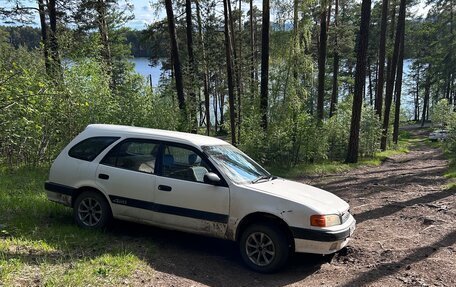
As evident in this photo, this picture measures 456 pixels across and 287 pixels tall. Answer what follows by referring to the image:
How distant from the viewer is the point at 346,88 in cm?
6309

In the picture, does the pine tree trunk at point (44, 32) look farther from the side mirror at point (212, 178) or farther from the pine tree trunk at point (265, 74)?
the side mirror at point (212, 178)

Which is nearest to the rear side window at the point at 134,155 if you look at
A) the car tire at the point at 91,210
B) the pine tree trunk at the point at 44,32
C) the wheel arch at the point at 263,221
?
the car tire at the point at 91,210

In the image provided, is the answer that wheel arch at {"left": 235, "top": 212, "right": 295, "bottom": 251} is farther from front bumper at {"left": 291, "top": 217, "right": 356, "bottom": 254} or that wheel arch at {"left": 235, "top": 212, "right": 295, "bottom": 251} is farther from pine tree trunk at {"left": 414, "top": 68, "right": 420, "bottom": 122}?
pine tree trunk at {"left": 414, "top": 68, "right": 420, "bottom": 122}

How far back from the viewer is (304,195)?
19.6 ft

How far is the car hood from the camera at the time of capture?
5680 millimetres

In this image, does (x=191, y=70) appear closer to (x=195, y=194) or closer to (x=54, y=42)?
(x=54, y=42)

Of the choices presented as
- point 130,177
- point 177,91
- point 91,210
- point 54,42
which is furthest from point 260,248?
point 177,91

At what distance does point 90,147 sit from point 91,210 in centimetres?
110

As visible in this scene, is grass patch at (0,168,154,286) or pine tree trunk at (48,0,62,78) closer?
grass patch at (0,168,154,286)

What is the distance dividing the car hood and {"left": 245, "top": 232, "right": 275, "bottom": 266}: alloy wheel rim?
64cm

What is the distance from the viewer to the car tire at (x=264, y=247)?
5.61 meters

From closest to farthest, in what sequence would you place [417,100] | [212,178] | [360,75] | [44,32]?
[212,178] < [360,75] < [44,32] < [417,100]

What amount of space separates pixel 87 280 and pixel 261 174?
331 centimetres

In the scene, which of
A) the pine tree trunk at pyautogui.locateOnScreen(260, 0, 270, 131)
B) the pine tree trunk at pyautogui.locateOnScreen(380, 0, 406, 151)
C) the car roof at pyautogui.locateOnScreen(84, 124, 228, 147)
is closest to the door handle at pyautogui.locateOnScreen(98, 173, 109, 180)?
the car roof at pyautogui.locateOnScreen(84, 124, 228, 147)
